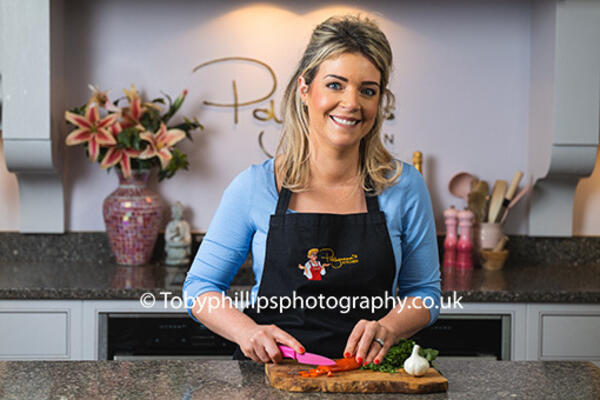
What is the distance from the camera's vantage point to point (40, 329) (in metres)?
2.22

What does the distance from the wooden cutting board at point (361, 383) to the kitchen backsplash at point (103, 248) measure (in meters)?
1.56

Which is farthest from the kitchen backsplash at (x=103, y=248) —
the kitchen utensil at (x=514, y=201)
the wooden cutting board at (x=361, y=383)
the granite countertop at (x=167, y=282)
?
the wooden cutting board at (x=361, y=383)

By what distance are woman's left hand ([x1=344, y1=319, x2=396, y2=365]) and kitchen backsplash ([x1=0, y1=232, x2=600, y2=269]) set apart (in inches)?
57.0

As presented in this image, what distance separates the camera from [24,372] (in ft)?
4.08

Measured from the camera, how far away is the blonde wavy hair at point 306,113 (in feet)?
4.75

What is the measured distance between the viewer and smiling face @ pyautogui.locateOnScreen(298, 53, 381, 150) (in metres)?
1.43

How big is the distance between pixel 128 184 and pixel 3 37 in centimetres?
70

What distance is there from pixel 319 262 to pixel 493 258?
54.0 inches

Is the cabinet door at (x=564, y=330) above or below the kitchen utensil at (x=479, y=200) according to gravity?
below

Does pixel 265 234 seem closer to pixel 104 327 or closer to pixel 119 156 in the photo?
pixel 104 327

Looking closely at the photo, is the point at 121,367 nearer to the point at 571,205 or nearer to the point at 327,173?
the point at 327,173

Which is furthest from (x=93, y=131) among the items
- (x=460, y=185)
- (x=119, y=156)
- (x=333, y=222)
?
(x=460, y=185)

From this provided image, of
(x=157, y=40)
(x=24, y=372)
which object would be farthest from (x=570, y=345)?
(x=157, y=40)

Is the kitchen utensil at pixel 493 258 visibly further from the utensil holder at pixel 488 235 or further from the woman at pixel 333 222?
the woman at pixel 333 222
